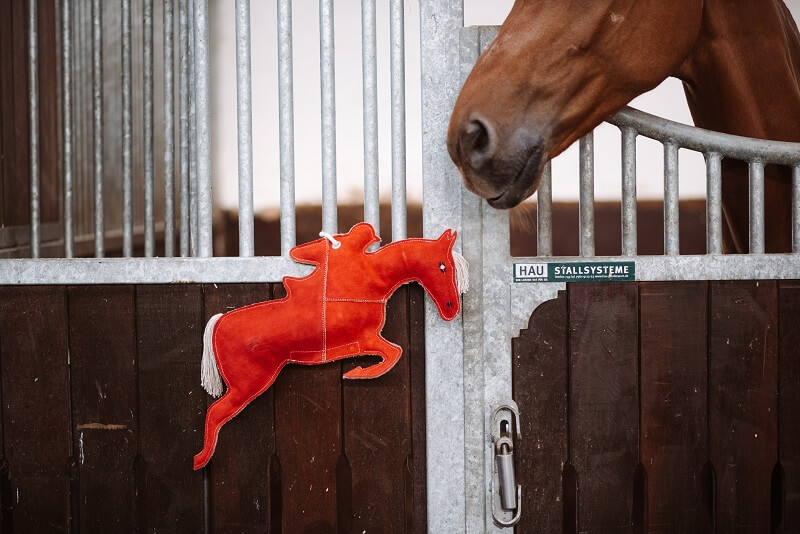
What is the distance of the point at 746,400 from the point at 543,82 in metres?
0.59

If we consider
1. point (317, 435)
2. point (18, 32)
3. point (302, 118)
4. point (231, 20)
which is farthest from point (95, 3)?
point (231, 20)

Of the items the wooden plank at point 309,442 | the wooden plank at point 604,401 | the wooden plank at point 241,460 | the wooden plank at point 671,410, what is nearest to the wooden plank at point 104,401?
the wooden plank at point 241,460

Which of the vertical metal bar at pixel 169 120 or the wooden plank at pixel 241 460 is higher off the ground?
the vertical metal bar at pixel 169 120

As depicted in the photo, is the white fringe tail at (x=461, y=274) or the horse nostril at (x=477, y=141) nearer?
the horse nostril at (x=477, y=141)

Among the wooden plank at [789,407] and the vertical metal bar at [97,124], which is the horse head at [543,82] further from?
the vertical metal bar at [97,124]

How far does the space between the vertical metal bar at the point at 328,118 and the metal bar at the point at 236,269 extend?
10cm

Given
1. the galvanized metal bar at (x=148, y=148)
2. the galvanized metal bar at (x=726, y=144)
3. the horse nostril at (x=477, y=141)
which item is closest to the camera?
the horse nostril at (x=477, y=141)

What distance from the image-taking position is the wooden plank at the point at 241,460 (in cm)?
103

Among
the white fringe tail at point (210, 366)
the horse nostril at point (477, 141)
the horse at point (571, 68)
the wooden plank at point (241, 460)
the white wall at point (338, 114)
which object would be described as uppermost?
the white wall at point (338, 114)

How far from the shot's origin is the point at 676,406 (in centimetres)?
100

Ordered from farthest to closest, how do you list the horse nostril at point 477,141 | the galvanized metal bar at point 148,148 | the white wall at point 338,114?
the white wall at point 338,114 < the galvanized metal bar at point 148,148 < the horse nostril at point 477,141

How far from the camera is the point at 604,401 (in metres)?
1.00

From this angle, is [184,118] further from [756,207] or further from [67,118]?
[756,207]

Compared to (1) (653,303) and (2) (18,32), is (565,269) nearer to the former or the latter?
(1) (653,303)
